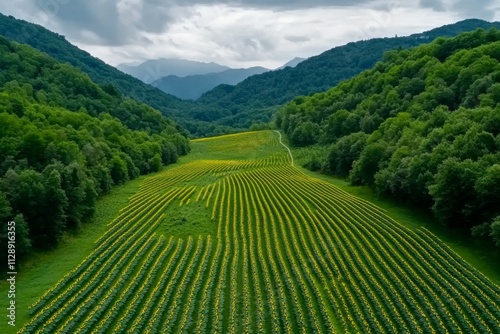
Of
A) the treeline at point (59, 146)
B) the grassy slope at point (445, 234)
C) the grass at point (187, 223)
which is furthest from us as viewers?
the grass at point (187, 223)

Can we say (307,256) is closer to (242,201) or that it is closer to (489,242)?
Answer: (489,242)

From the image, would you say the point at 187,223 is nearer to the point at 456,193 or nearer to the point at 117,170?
the point at 456,193

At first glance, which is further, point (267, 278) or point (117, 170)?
point (117, 170)

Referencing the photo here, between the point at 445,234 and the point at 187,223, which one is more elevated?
the point at 187,223

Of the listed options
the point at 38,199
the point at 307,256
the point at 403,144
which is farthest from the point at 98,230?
the point at 403,144

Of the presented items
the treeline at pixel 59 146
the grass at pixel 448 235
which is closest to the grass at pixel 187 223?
the treeline at pixel 59 146

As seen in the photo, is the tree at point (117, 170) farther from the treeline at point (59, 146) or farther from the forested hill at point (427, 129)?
the forested hill at point (427, 129)

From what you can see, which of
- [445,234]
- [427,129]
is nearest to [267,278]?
[445,234]
